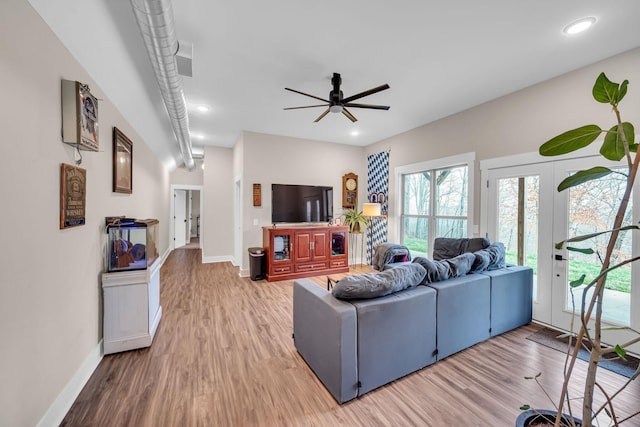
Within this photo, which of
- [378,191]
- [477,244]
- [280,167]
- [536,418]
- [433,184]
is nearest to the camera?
[536,418]

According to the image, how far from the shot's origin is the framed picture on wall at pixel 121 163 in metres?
2.91

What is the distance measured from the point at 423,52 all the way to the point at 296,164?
3431 mm

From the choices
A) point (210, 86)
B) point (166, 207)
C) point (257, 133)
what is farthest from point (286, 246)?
point (166, 207)

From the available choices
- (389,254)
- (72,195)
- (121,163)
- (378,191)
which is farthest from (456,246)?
(121,163)

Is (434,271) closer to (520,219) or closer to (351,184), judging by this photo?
(520,219)

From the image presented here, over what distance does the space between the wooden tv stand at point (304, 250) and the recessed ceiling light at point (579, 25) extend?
4.12 metres

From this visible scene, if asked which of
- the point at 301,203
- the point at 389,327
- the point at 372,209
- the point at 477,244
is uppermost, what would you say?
the point at 301,203

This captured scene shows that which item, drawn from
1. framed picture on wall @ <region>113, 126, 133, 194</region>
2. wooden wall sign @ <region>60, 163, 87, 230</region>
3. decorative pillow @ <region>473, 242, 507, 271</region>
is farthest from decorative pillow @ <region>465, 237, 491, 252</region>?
framed picture on wall @ <region>113, 126, 133, 194</region>

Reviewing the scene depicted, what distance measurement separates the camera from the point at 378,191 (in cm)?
606

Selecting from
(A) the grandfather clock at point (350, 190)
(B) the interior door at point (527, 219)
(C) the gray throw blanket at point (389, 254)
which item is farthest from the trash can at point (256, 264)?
(B) the interior door at point (527, 219)

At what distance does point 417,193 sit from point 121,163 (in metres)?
4.75

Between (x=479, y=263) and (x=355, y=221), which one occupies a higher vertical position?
(x=355, y=221)

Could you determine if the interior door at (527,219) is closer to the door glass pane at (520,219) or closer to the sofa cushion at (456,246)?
the door glass pane at (520,219)

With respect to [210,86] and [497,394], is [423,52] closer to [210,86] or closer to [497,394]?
[210,86]
